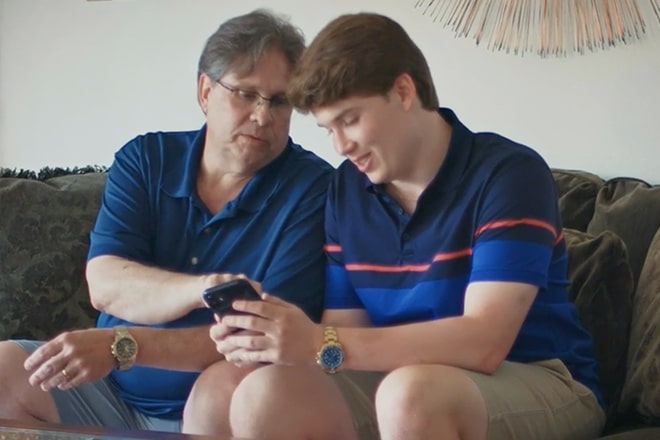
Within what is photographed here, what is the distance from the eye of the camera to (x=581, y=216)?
1.88m

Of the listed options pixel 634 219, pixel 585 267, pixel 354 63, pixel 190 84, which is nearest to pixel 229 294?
pixel 354 63

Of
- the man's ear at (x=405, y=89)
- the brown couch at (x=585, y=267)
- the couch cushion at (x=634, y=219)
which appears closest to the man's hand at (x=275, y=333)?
the man's ear at (x=405, y=89)

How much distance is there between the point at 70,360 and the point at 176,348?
0.17 meters

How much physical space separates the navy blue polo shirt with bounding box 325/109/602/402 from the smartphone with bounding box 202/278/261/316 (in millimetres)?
268

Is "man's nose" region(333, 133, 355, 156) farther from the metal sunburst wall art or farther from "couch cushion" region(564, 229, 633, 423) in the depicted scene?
the metal sunburst wall art

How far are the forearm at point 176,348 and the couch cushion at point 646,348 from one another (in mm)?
678

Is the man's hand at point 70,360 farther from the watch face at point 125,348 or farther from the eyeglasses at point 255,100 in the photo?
the eyeglasses at point 255,100

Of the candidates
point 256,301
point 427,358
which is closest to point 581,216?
point 427,358

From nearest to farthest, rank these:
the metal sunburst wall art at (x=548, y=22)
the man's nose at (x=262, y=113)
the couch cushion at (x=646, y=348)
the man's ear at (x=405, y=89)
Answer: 1. the man's ear at (x=405, y=89)
2. the couch cushion at (x=646, y=348)
3. the man's nose at (x=262, y=113)
4. the metal sunburst wall art at (x=548, y=22)

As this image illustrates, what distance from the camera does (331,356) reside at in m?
1.33

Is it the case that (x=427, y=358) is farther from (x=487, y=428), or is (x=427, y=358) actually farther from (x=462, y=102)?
(x=462, y=102)

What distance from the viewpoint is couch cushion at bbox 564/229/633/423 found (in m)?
1.69

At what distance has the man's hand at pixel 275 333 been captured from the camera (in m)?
1.31

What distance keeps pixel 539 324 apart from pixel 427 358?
0.87 feet
